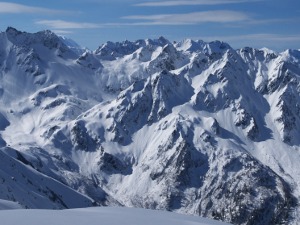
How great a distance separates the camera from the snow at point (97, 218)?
22741mm

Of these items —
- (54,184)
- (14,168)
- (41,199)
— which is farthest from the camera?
(54,184)

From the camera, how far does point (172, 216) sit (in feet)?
90.6

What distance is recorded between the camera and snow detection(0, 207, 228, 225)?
74.6 feet

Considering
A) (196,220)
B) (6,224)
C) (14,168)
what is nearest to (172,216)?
(196,220)

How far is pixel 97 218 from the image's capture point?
24531 millimetres

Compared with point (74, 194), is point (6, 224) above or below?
above

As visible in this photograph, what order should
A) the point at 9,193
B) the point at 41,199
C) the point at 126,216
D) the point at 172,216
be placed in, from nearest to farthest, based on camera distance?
the point at 126,216 → the point at 172,216 → the point at 9,193 → the point at 41,199

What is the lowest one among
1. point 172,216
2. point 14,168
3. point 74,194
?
point 74,194

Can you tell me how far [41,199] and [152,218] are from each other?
97584 millimetres

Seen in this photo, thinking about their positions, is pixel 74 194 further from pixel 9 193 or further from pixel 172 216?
pixel 172 216

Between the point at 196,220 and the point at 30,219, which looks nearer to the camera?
the point at 30,219

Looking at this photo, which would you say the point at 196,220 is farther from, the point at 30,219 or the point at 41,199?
the point at 41,199

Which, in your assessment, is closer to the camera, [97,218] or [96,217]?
[97,218]

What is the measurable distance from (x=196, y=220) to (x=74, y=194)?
143 meters
